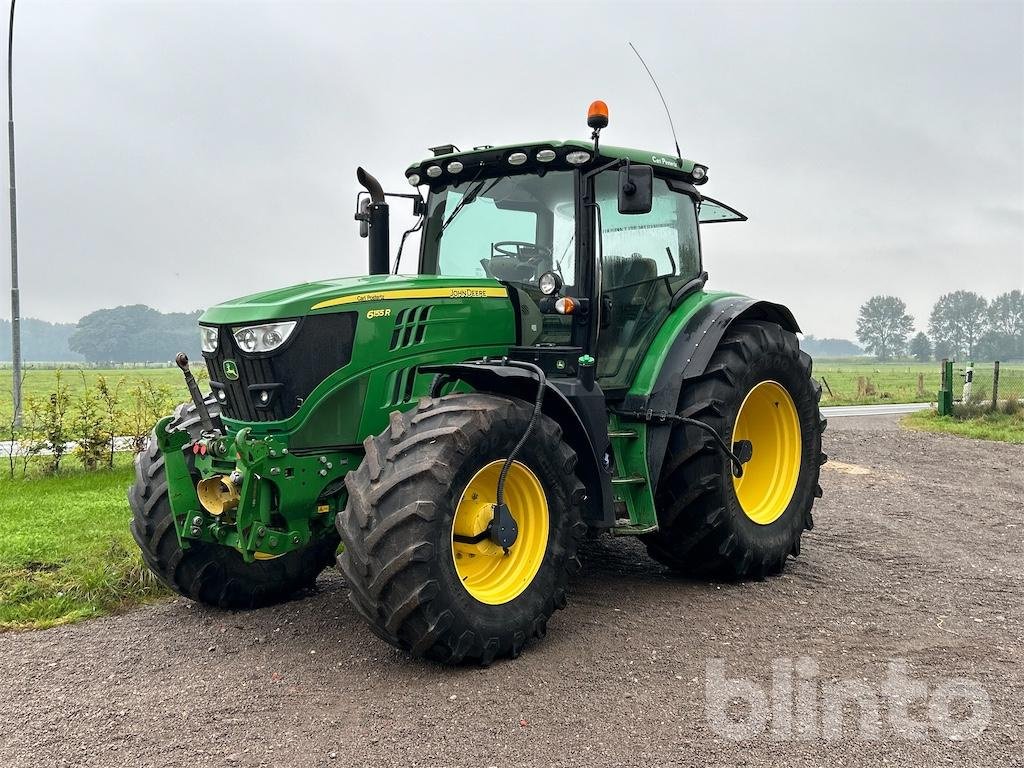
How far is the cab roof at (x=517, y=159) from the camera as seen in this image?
5230 millimetres

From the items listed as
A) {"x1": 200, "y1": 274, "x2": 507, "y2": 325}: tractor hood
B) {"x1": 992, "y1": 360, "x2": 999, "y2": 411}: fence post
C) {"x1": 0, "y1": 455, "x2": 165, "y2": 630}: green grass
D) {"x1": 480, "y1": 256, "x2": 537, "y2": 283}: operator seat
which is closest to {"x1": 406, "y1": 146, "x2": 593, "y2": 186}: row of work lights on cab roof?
{"x1": 480, "y1": 256, "x2": 537, "y2": 283}: operator seat

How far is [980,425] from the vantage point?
16281 mm

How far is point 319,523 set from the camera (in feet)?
15.3

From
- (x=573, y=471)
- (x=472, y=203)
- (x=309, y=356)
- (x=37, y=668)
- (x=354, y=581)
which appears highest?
(x=472, y=203)

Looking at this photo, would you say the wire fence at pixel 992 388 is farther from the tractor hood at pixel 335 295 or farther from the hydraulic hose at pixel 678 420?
the tractor hood at pixel 335 295

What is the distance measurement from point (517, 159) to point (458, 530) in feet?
7.45

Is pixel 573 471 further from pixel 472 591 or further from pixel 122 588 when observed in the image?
pixel 122 588

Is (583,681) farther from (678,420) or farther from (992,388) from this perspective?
(992,388)

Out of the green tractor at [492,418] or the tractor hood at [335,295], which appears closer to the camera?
the green tractor at [492,418]

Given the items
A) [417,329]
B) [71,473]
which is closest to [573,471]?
[417,329]

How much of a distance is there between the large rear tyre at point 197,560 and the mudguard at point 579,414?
1432 millimetres

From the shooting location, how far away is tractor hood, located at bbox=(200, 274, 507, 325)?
14.6 feet

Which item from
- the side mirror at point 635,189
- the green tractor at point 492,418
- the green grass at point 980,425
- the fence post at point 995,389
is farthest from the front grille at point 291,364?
the fence post at point 995,389

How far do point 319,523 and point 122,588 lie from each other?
184 cm
